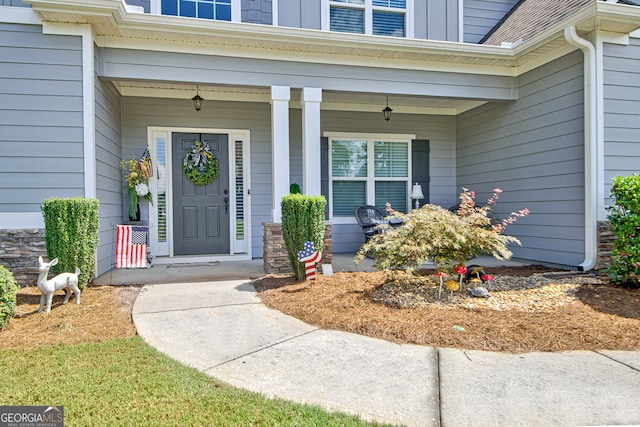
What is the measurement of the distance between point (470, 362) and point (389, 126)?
562 centimetres

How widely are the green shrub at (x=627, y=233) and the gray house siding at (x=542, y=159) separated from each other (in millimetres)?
674

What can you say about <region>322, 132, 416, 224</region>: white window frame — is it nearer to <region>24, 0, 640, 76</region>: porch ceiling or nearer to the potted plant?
<region>24, 0, 640, 76</region>: porch ceiling

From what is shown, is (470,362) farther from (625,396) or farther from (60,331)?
(60,331)

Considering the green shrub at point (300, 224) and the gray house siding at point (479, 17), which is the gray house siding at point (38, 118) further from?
the gray house siding at point (479, 17)

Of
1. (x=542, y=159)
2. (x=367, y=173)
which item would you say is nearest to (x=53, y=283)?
(x=367, y=173)

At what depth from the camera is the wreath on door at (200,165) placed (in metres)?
6.62

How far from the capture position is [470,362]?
2633 mm

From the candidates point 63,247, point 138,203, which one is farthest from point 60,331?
point 138,203

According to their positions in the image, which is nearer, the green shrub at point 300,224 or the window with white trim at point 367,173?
the green shrub at point 300,224

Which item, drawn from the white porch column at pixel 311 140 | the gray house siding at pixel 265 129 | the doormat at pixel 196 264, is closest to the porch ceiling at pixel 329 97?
the gray house siding at pixel 265 129

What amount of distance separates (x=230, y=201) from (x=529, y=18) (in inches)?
214

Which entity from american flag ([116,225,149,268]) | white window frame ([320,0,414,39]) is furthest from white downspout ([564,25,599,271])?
american flag ([116,225,149,268])

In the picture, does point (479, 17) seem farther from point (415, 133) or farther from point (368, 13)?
point (415, 133)

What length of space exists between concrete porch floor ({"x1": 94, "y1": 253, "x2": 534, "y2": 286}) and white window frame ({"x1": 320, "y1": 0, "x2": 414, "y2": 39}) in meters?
3.66
